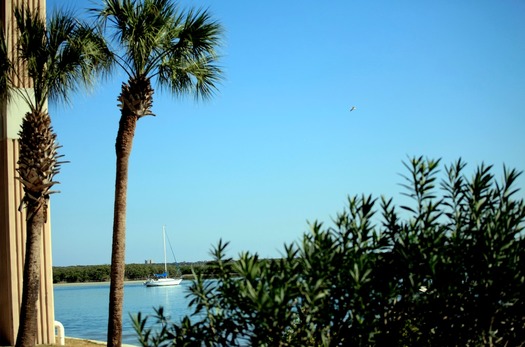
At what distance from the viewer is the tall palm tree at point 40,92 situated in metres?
12.4

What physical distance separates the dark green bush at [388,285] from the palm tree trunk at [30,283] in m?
7.99

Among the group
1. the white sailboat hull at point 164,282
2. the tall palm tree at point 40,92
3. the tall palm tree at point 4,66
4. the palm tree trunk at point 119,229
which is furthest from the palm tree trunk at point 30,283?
the white sailboat hull at point 164,282

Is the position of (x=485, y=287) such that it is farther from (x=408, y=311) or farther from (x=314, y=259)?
(x=314, y=259)

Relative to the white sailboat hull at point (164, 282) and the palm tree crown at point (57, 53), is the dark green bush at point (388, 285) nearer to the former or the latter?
the palm tree crown at point (57, 53)

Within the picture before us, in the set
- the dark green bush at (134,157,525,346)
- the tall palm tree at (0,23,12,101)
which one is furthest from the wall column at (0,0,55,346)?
the dark green bush at (134,157,525,346)

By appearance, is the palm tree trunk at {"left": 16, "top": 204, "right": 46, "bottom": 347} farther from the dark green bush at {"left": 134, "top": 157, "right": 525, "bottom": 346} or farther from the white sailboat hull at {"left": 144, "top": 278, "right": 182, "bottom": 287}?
the white sailboat hull at {"left": 144, "top": 278, "right": 182, "bottom": 287}

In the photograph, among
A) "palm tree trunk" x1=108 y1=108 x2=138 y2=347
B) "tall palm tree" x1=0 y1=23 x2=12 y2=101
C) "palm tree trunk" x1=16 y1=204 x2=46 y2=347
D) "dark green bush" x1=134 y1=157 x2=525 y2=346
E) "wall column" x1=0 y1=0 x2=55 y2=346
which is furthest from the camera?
"wall column" x1=0 y1=0 x2=55 y2=346

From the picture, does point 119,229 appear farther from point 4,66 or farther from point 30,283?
point 4,66

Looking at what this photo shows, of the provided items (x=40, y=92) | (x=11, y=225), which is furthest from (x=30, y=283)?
(x=40, y=92)

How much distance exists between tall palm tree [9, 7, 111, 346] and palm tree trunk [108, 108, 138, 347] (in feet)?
4.01

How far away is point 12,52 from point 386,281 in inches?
418

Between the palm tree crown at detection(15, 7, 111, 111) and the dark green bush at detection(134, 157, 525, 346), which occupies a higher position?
the palm tree crown at detection(15, 7, 111, 111)

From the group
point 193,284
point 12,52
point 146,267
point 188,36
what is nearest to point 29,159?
point 12,52

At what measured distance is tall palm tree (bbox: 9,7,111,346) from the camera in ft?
40.7
